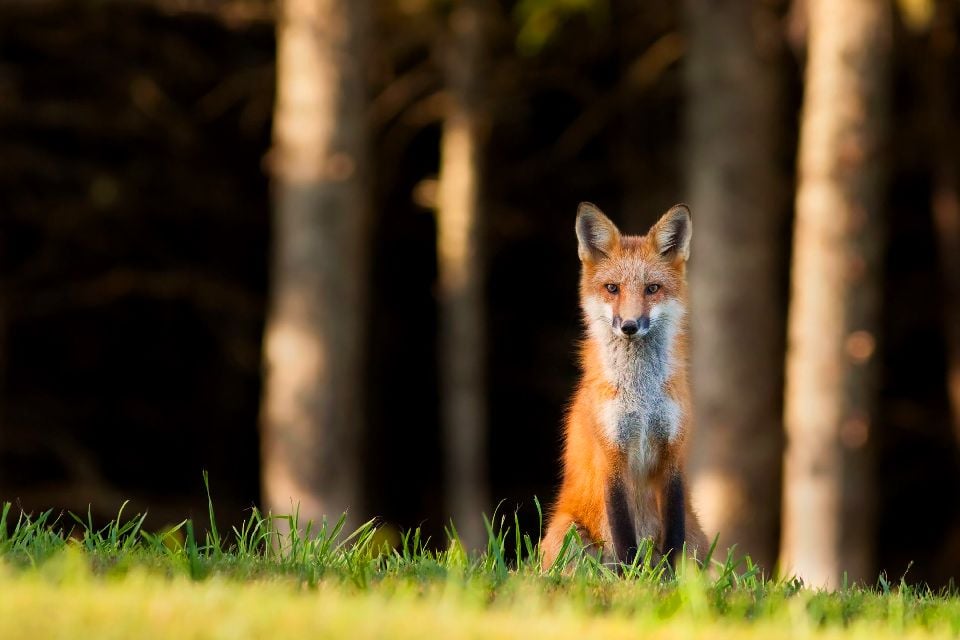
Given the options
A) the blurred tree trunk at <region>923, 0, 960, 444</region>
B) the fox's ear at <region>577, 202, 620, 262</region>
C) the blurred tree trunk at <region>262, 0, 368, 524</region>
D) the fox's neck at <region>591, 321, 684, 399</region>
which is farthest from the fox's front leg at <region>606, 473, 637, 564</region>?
the blurred tree trunk at <region>923, 0, 960, 444</region>

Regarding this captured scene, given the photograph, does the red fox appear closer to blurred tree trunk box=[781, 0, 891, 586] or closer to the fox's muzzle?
the fox's muzzle

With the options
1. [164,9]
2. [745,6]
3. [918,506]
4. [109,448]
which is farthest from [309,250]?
[918,506]

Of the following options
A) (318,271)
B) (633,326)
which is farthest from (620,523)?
(318,271)

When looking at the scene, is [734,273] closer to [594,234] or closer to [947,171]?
[947,171]

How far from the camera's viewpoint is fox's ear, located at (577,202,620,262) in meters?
6.11

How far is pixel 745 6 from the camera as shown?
41.8 feet

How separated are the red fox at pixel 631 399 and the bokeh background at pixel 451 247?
532 cm

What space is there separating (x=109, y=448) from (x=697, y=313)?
9.62 meters

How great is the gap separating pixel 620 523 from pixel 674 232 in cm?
123

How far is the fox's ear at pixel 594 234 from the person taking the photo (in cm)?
611

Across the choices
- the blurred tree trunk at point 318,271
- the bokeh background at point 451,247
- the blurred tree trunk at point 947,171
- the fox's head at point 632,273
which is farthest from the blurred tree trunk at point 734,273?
the fox's head at point 632,273

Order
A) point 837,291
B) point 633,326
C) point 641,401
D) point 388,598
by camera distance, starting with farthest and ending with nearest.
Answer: point 837,291 < point 641,401 < point 633,326 < point 388,598

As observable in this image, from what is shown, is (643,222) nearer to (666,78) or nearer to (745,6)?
(666,78)

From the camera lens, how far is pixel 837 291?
435 inches
